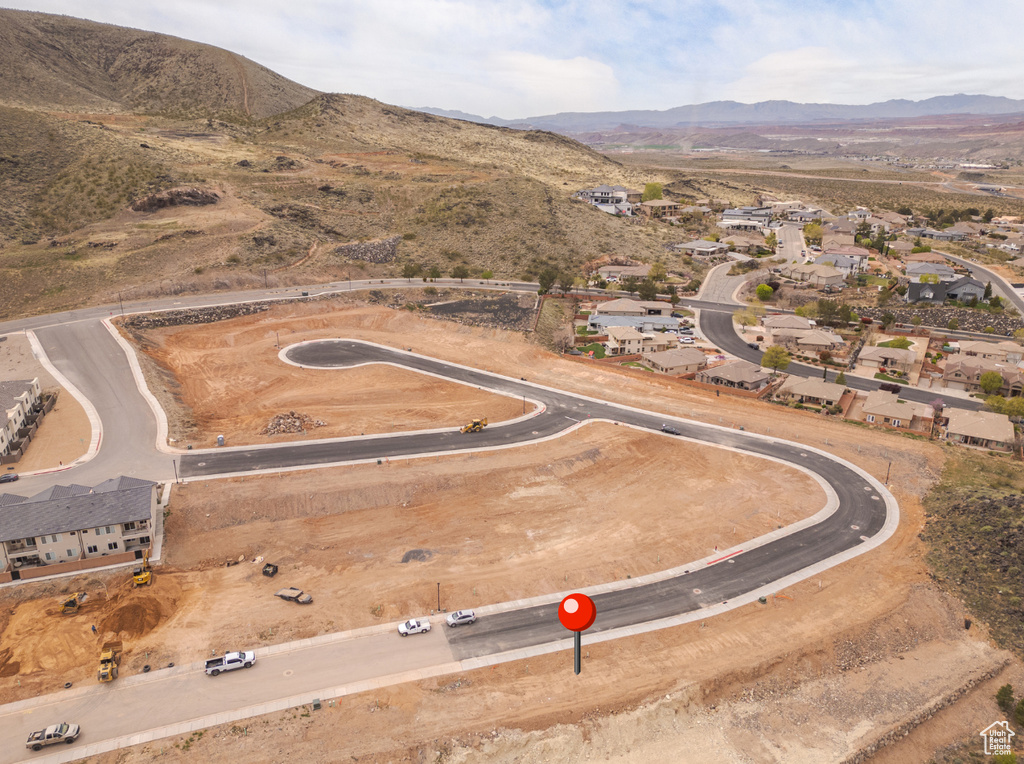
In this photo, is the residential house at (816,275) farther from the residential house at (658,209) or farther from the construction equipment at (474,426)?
the construction equipment at (474,426)

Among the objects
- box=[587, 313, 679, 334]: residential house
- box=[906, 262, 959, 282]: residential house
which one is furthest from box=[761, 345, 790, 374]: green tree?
box=[906, 262, 959, 282]: residential house

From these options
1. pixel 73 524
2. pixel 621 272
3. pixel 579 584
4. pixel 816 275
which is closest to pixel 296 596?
pixel 73 524

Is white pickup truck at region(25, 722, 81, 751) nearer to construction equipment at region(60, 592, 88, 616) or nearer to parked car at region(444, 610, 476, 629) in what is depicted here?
construction equipment at region(60, 592, 88, 616)

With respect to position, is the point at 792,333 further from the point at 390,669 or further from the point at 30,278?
the point at 30,278

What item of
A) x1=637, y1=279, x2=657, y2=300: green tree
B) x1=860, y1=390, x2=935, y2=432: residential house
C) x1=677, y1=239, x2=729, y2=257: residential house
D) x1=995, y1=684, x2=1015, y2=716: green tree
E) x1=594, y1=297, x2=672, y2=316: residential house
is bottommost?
x1=995, y1=684, x2=1015, y2=716: green tree

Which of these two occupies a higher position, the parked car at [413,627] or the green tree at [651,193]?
the green tree at [651,193]

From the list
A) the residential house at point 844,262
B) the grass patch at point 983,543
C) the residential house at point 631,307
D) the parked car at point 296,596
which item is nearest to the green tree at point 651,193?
the residential house at point 844,262
